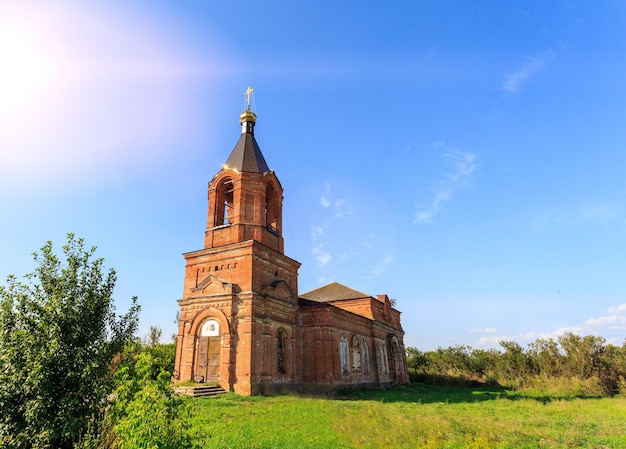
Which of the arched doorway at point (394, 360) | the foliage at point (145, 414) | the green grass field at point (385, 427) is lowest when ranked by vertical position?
the green grass field at point (385, 427)

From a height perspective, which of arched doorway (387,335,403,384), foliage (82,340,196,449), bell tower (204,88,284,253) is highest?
bell tower (204,88,284,253)

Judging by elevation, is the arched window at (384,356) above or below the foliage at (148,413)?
above

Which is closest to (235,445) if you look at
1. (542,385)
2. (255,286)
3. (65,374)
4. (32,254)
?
(65,374)

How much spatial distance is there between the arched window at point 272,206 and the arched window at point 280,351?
234 inches

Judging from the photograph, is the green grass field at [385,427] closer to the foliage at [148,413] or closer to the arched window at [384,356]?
the foliage at [148,413]

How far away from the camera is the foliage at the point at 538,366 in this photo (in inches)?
1118

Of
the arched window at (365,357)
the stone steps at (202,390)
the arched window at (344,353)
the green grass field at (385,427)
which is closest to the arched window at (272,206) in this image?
the arched window at (344,353)

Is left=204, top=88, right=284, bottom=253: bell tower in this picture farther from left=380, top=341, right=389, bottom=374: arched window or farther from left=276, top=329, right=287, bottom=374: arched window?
left=380, top=341, right=389, bottom=374: arched window

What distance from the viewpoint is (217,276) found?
19.1 metres

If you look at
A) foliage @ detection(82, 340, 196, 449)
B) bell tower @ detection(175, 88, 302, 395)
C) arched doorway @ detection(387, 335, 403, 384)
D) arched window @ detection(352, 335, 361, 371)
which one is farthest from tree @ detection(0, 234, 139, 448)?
arched doorway @ detection(387, 335, 403, 384)

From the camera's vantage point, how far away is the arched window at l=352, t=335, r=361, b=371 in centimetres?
2467

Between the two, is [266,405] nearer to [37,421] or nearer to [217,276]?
[217,276]

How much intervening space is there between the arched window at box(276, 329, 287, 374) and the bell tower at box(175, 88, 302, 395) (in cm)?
5

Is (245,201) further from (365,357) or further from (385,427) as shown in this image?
(365,357)
